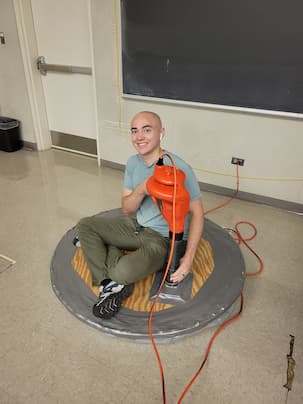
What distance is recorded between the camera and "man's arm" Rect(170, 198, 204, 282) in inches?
59.3

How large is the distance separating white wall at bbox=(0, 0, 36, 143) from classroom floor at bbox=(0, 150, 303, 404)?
6.10ft

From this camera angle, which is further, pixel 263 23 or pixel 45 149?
pixel 45 149

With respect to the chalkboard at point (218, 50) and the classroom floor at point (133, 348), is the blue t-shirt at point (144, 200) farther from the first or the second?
the chalkboard at point (218, 50)

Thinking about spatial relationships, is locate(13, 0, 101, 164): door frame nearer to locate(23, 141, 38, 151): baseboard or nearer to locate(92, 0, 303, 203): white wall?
locate(23, 141, 38, 151): baseboard

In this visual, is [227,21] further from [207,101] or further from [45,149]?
[45,149]

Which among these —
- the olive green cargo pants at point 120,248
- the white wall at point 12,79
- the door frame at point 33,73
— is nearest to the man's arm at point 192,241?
the olive green cargo pants at point 120,248

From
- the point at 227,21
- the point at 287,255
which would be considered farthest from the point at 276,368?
the point at 227,21

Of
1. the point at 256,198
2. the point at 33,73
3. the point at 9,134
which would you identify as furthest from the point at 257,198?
the point at 9,134

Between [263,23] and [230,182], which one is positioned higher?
[263,23]

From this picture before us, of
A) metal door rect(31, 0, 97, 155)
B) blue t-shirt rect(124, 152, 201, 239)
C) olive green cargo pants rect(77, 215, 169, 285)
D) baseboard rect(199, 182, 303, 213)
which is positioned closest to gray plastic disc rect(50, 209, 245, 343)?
olive green cargo pants rect(77, 215, 169, 285)

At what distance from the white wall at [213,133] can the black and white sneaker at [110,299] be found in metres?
1.52

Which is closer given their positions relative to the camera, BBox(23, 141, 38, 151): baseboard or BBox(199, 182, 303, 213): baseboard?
BBox(199, 182, 303, 213): baseboard

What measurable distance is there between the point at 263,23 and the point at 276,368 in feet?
6.69

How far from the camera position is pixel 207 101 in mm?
2459
